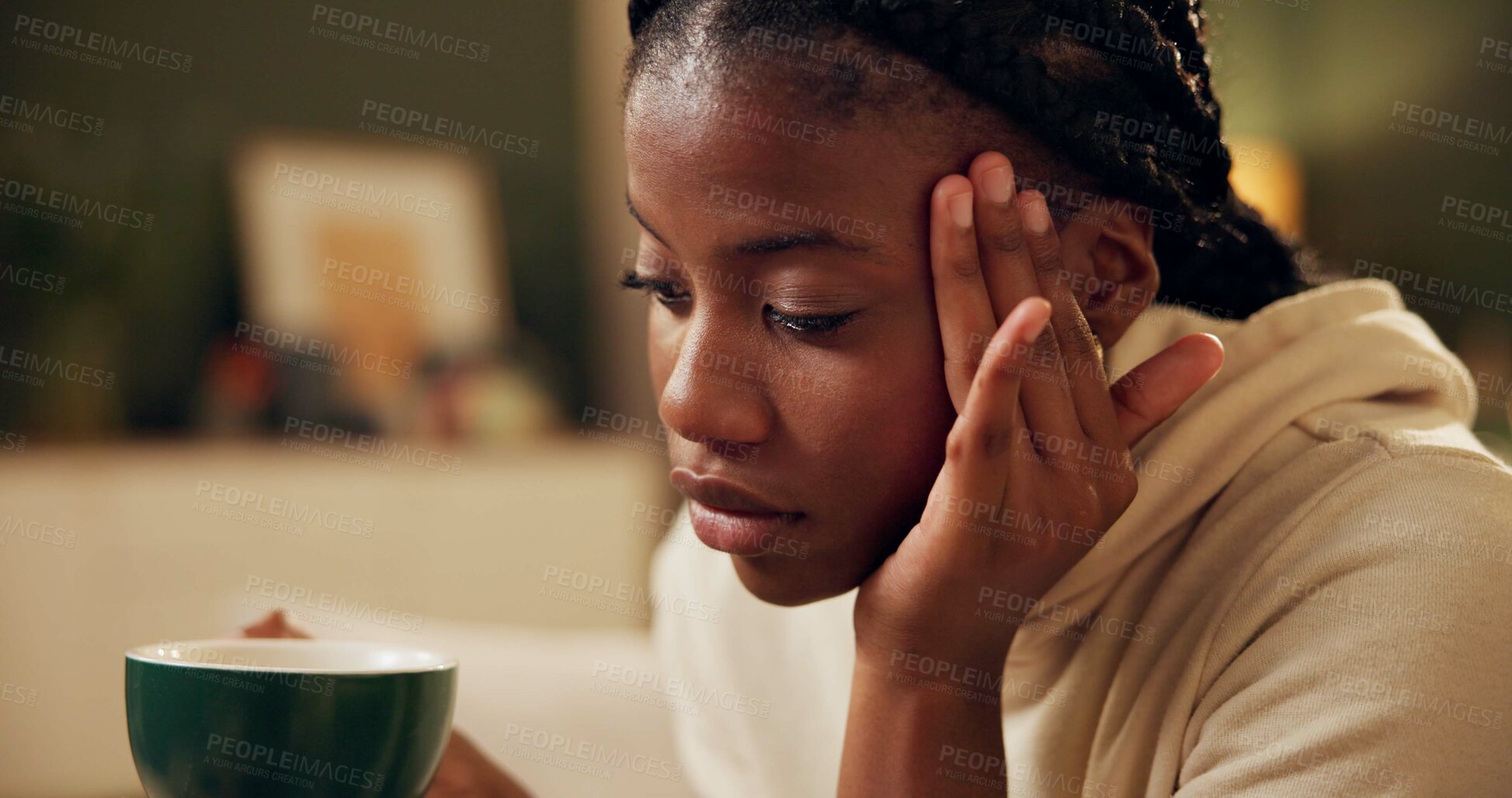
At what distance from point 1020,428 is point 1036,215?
145mm

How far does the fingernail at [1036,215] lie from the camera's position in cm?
77

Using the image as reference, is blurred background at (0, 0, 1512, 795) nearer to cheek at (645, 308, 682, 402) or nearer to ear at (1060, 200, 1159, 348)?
cheek at (645, 308, 682, 402)

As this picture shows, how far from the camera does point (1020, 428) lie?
2.62 feet

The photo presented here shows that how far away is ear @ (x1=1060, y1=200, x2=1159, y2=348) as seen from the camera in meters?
0.85

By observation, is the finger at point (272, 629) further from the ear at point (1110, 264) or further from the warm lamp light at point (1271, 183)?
the warm lamp light at point (1271, 183)

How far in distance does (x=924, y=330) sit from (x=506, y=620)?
2475 mm

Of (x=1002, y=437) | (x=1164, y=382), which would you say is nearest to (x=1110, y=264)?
(x=1164, y=382)

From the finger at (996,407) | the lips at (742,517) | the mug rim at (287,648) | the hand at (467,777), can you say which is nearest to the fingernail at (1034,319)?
the finger at (996,407)

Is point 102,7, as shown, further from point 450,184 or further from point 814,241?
point 814,241

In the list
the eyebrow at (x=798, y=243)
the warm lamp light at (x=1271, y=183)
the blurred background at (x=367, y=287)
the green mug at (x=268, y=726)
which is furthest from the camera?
the warm lamp light at (x=1271, y=183)

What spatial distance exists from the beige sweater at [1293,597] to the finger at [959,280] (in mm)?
225

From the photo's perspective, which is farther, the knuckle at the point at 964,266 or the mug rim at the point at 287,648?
the knuckle at the point at 964,266

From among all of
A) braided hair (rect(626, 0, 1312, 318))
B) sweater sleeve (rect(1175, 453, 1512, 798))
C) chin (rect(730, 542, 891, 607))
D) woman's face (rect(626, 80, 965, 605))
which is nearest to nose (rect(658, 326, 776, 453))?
woman's face (rect(626, 80, 965, 605))

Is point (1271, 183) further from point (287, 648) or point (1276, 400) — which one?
point (287, 648)
